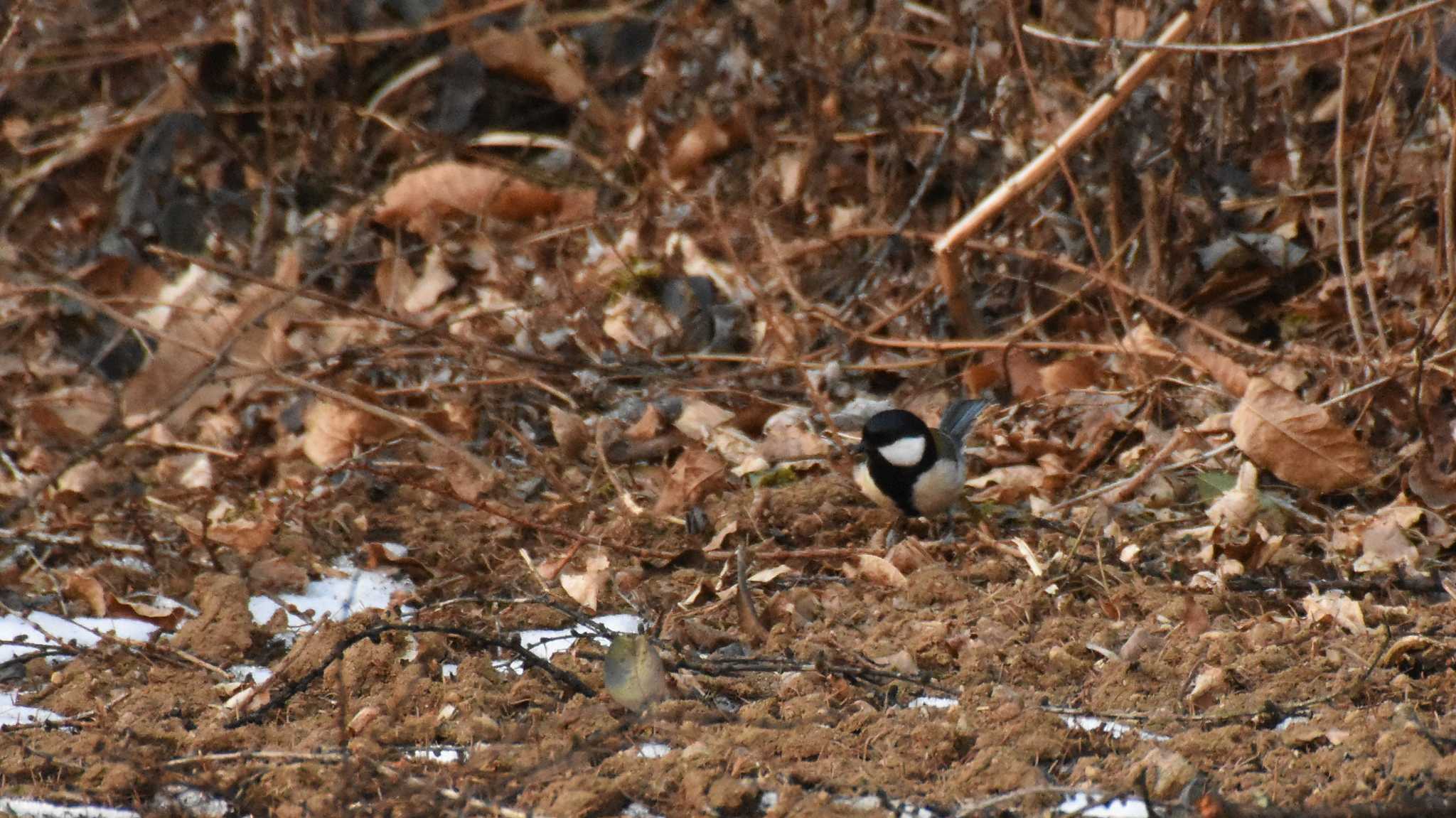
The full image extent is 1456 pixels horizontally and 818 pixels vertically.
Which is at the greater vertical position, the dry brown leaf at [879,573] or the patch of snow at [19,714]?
the patch of snow at [19,714]

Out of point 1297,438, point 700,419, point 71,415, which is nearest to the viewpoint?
point 1297,438

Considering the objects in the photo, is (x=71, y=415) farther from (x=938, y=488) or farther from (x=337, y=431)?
(x=938, y=488)

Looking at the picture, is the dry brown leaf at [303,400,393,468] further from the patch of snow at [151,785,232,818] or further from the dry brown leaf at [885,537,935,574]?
the patch of snow at [151,785,232,818]

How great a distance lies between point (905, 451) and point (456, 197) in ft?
9.78

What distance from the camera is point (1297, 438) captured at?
13.5ft

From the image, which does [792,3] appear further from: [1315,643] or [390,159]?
[1315,643]

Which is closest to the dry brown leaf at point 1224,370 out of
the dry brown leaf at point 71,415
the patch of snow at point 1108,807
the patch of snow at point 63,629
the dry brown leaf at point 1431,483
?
the dry brown leaf at point 1431,483

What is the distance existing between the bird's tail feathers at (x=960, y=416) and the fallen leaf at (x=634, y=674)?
193 cm

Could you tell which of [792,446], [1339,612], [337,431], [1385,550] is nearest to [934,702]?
[1339,612]

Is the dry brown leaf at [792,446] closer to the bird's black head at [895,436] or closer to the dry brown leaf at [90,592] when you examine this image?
the bird's black head at [895,436]

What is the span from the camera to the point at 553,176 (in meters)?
6.92

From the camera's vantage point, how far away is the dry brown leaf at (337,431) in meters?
4.97

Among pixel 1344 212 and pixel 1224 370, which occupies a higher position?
pixel 1344 212

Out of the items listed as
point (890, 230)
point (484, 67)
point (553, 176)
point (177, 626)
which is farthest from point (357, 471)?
point (484, 67)
